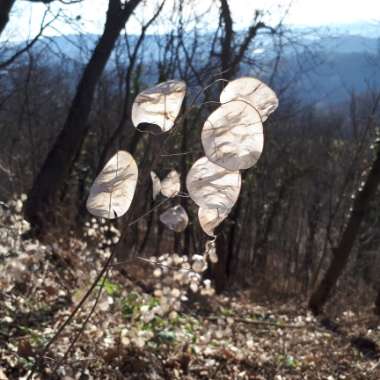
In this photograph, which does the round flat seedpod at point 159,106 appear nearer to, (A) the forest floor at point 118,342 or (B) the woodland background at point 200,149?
(B) the woodland background at point 200,149

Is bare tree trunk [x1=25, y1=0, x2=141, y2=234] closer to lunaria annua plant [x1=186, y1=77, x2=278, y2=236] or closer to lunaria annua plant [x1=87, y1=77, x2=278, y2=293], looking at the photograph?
lunaria annua plant [x1=87, y1=77, x2=278, y2=293]

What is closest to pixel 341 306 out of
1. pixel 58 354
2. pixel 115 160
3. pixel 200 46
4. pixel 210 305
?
pixel 210 305

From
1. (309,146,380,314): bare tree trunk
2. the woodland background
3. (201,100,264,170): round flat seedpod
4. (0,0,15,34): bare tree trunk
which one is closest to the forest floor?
the woodland background

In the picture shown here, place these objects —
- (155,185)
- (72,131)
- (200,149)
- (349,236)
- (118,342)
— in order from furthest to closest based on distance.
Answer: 1. (349,236)
2. (72,131)
3. (200,149)
4. (118,342)
5. (155,185)

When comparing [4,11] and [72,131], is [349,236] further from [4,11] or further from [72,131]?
[4,11]

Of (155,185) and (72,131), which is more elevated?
(72,131)

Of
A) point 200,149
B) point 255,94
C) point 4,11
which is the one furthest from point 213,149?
point 4,11

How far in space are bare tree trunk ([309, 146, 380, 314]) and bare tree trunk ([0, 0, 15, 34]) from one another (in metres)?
5.32

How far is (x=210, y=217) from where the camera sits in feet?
4.15

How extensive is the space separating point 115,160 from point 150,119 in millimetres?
132

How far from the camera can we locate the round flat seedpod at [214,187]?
1.19 m

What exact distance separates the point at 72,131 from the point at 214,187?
7081mm

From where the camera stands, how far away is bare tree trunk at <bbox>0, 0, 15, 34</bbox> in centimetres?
684

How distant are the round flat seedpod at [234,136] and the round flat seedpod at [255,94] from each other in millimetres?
45
